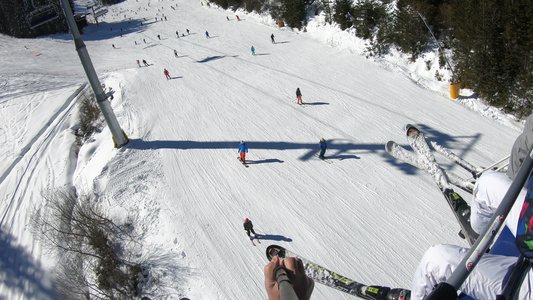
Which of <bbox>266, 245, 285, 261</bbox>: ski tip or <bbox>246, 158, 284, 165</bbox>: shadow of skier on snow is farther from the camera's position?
<bbox>246, 158, 284, 165</bbox>: shadow of skier on snow

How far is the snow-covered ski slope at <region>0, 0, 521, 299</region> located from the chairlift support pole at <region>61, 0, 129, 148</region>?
0.83 m

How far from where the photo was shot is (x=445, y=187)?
4.41 metres

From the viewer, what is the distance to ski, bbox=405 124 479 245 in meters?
3.71

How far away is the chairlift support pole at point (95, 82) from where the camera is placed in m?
14.7

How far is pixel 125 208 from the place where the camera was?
13.2m

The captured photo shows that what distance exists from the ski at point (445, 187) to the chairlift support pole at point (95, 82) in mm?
15514

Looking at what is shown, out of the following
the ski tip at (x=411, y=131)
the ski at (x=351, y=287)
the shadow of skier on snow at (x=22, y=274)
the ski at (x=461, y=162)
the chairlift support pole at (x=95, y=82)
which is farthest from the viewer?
the chairlift support pole at (x=95, y=82)

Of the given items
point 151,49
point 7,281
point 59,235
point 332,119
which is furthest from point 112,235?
point 151,49

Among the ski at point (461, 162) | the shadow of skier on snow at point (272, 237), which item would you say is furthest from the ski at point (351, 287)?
the shadow of skier on snow at point (272, 237)

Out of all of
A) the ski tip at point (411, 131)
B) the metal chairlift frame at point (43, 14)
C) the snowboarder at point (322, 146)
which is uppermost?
the metal chairlift frame at point (43, 14)

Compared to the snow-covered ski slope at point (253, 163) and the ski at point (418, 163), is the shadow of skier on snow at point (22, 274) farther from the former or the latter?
the ski at point (418, 163)

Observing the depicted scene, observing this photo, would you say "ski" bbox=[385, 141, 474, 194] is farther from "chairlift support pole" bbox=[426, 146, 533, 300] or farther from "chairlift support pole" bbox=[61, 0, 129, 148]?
"chairlift support pole" bbox=[61, 0, 129, 148]

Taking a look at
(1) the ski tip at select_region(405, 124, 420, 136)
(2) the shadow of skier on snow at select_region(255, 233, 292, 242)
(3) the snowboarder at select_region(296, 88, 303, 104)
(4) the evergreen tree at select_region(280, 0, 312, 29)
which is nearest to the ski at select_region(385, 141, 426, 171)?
(1) the ski tip at select_region(405, 124, 420, 136)

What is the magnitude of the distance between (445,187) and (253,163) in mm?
10622
